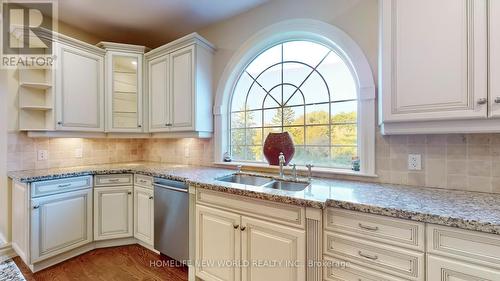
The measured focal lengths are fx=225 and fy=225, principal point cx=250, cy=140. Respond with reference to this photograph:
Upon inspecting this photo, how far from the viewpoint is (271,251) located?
1467 millimetres

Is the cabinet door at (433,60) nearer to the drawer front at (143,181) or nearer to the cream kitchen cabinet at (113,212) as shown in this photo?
the drawer front at (143,181)

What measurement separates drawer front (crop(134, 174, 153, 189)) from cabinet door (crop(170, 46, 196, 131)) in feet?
2.00

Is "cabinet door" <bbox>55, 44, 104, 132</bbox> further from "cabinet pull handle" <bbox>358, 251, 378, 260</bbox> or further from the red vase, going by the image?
"cabinet pull handle" <bbox>358, 251, 378, 260</bbox>

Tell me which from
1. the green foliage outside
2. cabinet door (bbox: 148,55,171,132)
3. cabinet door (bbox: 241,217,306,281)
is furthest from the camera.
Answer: cabinet door (bbox: 148,55,171,132)

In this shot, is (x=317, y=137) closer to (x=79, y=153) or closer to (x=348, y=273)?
(x=348, y=273)

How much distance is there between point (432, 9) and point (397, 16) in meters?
0.17

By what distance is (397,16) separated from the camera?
4.50ft

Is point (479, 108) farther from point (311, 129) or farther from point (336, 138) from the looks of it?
point (311, 129)

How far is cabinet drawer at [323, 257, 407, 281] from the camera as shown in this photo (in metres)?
1.16

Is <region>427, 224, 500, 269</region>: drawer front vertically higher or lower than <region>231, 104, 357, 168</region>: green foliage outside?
lower

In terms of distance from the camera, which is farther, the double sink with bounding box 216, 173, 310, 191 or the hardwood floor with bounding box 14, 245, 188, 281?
the hardwood floor with bounding box 14, 245, 188, 281

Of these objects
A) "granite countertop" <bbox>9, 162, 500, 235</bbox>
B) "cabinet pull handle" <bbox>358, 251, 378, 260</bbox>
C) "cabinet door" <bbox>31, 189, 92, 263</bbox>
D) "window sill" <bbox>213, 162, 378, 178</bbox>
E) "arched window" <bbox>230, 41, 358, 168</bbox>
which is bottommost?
"cabinet door" <bbox>31, 189, 92, 263</bbox>

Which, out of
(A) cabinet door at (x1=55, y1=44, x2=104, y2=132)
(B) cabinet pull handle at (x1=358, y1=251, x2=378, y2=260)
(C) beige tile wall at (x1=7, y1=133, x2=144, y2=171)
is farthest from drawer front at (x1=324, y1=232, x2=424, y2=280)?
(C) beige tile wall at (x1=7, y1=133, x2=144, y2=171)

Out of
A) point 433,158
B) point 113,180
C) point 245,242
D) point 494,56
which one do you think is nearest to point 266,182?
point 245,242
